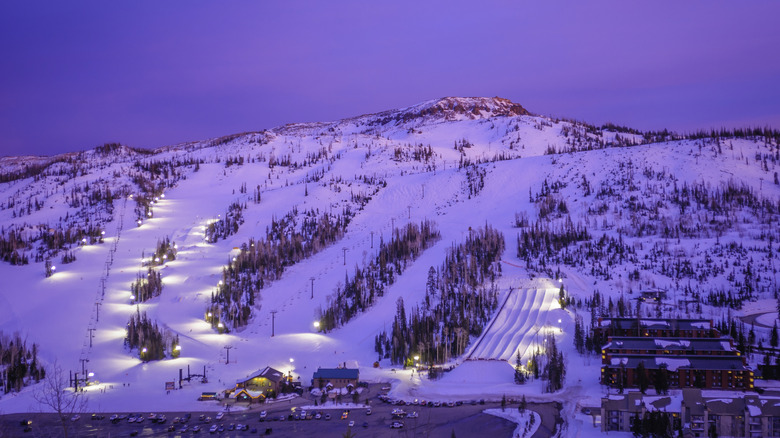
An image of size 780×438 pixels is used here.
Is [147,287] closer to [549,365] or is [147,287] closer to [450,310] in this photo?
[450,310]

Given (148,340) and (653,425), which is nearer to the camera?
(653,425)

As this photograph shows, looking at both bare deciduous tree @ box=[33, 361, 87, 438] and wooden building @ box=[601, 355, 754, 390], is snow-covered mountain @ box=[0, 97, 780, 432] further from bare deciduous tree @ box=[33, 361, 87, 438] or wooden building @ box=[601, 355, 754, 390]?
wooden building @ box=[601, 355, 754, 390]

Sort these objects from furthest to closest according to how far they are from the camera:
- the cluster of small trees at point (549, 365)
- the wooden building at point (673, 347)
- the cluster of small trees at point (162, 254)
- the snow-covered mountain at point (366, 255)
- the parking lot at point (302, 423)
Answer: the cluster of small trees at point (162, 254), the snow-covered mountain at point (366, 255), the wooden building at point (673, 347), the cluster of small trees at point (549, 365), the parking lot at point (302, 423)

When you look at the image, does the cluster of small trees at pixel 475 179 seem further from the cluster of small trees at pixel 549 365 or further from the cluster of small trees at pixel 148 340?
the cluster of small trees at pixel 148 340

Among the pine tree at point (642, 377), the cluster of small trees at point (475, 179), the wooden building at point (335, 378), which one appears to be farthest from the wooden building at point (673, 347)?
the cluster of small trees at point (475, 179)

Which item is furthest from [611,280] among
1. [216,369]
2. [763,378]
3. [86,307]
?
[86,307]

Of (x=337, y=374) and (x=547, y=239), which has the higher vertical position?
(x=547, y=239)

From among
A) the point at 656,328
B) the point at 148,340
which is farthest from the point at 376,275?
the point at 656,328
